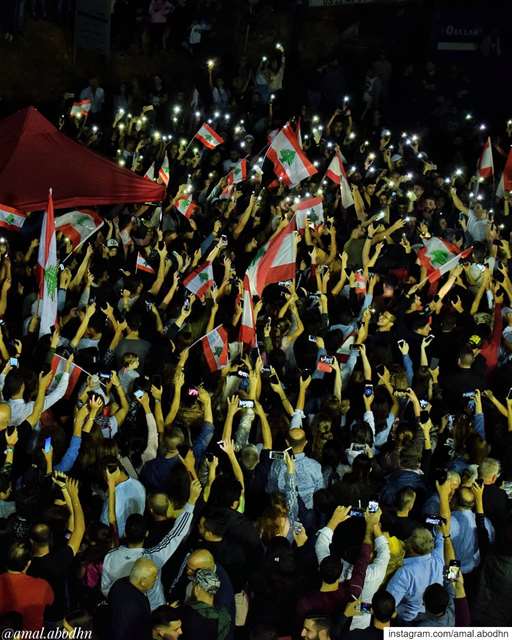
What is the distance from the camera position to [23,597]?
18.0 feet

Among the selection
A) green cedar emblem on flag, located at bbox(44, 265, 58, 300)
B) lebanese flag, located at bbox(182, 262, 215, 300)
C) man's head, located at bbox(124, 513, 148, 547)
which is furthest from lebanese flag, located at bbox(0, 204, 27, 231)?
man's head, located at bbox(124, 513, 148, 547)

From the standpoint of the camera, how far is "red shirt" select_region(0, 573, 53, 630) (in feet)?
18.0

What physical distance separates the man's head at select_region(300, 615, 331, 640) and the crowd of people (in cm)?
1

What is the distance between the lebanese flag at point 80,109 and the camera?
15.9 metres

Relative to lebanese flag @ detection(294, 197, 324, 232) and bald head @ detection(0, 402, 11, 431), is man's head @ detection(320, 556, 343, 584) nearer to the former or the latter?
bald head @ detection(0, 402, 11, 431)

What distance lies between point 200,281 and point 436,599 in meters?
5.52

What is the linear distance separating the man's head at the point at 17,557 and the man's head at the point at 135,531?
0.65 m

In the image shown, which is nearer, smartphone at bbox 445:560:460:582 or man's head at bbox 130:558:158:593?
man's head at bbox 130:558:158:593

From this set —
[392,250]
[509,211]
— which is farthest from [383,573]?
[509,211]

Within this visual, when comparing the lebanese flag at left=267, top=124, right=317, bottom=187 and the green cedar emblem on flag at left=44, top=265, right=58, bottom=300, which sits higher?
the lebanese flag at left=267, top=124, right=317, bottom=187

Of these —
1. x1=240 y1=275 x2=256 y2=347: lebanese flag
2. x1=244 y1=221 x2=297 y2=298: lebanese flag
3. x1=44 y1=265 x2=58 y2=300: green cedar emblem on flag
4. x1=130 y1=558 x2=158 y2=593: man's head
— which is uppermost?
x1=244 y1=221 x2=297 y2=298: lebanese flag

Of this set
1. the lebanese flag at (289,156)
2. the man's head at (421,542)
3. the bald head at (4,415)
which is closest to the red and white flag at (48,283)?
the bald head at (4,415)

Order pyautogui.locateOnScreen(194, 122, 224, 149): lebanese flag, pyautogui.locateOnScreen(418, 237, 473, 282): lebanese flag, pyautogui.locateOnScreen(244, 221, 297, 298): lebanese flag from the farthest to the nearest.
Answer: pyautogui.locateOnScreen(194, 122, 224, 149): lebanese flag, pyautogui.locateOnScreen(418, 237, 473, 282): lebanese flag, pyautogui.locateOnScreen(244, 221, 297, 298): lebanese flag

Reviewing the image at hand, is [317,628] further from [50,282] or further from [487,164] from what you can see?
[487,164]
